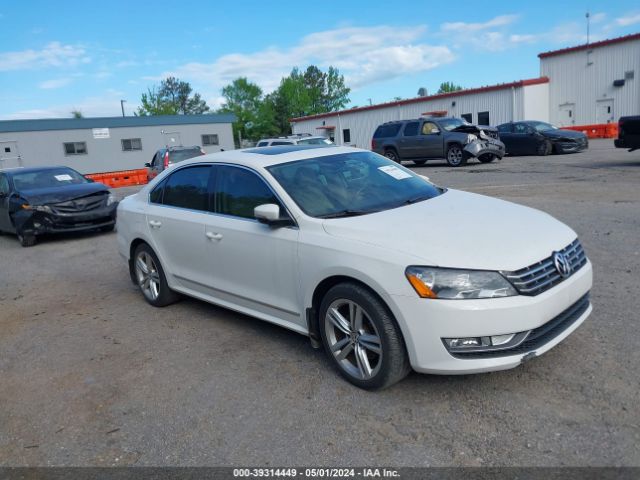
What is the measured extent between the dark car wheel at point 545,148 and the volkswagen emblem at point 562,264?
19.3 meters

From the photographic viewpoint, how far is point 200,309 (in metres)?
5.68

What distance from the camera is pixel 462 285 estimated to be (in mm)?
3172

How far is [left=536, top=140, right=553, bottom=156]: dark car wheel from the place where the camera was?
2117cm

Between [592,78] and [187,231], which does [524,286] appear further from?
[592,78]

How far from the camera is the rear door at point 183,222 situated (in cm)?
498

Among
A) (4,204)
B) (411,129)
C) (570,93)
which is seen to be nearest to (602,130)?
(570,93)

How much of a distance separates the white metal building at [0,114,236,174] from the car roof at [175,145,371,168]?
32.8 m

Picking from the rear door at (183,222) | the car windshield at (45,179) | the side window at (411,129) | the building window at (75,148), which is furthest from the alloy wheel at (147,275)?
the building window at (75,148)

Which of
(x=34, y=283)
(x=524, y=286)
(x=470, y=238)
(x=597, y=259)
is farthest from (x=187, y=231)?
(x=597, y=259)

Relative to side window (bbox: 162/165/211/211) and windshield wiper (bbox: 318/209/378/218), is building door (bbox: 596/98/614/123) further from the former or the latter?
windshield wiper (bbox: 318/209/378/218)

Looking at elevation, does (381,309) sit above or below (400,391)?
above

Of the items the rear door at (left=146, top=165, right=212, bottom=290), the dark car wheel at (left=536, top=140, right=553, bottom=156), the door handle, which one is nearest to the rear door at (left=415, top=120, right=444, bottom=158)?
the dark car wheel at (left=536, top=140, right=553, bottom=156)

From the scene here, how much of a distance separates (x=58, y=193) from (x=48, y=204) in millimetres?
351

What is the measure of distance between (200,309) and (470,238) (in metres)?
3.18
